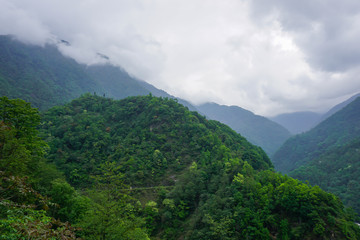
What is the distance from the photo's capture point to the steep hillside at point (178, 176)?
25828mm

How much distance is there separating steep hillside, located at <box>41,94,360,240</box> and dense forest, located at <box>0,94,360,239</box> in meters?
0.19

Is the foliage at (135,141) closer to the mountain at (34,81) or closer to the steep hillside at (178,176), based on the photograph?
the steep hillside at (178,176)

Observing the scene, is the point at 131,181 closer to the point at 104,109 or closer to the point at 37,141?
the point at 37,141

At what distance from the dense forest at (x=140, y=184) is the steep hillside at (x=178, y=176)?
0.19m

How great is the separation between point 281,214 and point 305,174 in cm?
10245

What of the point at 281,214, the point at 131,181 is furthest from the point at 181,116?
the point at 281,214

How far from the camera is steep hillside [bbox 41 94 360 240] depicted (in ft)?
84.7

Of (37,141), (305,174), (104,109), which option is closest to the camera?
(37,141)

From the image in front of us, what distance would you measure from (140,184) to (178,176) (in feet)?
33.6

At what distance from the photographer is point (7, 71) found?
136750 millimetres

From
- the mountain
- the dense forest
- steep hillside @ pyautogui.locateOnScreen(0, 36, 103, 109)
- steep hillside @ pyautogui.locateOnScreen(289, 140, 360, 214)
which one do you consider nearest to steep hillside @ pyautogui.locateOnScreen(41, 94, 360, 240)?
the dense forest

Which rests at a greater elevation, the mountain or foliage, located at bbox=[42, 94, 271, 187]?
the mountain

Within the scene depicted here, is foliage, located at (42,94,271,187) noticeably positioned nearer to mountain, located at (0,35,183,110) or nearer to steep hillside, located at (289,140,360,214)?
steep hillside, located at (289,140,360,214)

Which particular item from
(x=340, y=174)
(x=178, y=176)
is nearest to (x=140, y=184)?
(x=178, y=176)
